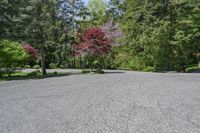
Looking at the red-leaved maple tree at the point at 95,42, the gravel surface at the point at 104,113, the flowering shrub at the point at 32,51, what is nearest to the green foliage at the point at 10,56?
the red-leaved maple tree at the point at 95,42

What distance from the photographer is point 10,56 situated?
23750mm

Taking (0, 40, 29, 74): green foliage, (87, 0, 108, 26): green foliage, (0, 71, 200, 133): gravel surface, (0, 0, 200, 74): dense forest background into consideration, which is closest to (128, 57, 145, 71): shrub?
(0, 0, 200, 74): dense forest background

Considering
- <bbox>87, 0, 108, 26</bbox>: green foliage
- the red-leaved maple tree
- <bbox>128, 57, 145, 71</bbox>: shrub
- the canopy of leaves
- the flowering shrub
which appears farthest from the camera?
<bbox>87, 0, 108, 26</bbox>: green foliage

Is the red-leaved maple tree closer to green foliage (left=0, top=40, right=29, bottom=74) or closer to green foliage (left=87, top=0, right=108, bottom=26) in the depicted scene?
green foliage (left=0, top=40, right=29, bottom=74)

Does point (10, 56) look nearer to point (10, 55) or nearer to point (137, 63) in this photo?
point (10, 55)

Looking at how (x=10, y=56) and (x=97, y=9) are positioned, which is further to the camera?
(x=97, y=9)

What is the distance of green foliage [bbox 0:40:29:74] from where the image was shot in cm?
2354

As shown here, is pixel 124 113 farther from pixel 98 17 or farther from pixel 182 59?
pixel 98 17

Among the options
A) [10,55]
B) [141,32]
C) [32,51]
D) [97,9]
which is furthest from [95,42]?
[97,9]

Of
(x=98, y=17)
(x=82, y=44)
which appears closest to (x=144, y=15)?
(x=82, y=44)

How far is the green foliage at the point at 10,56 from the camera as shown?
77.2 ft

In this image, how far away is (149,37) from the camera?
29.6m

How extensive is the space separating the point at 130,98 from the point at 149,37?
20.5 m

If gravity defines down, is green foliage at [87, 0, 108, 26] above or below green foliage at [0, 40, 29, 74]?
above
